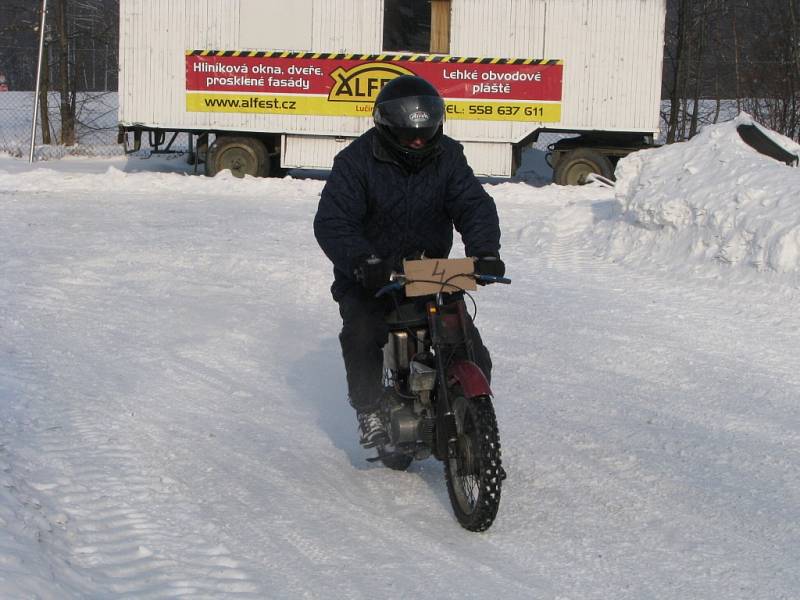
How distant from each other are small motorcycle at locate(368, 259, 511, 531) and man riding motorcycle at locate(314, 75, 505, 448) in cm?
9

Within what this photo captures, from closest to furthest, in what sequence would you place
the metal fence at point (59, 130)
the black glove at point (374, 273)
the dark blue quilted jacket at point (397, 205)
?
1. the black glove at point (374, 273)
2. the dark blue quilted jacket at point (397, 205)
3. the metal fence at point (59, 130)

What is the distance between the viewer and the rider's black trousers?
522 centimetres

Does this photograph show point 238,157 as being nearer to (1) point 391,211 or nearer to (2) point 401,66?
(2) point 401,66

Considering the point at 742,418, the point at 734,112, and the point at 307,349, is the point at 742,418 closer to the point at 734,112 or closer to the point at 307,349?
the point at 307,349

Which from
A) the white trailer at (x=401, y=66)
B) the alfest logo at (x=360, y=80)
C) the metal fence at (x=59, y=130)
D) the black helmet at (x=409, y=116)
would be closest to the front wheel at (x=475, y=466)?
the black helmet at (x=409, y=116)

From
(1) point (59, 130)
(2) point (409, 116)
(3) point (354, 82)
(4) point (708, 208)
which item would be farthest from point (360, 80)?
(2) point (409, 116)

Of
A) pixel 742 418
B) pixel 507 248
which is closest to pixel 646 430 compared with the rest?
pixel 742 418

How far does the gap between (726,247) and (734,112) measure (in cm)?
2318

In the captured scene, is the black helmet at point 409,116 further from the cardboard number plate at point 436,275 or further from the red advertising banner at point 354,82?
the red advertising banner at point 354,82

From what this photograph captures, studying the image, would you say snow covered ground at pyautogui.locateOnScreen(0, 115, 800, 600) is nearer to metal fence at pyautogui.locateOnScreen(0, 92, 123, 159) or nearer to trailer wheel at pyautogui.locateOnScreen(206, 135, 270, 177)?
trailer wheel at pyautogui.locateOnScreen(206, 135, 270, 177)

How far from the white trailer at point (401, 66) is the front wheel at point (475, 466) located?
46.1ft

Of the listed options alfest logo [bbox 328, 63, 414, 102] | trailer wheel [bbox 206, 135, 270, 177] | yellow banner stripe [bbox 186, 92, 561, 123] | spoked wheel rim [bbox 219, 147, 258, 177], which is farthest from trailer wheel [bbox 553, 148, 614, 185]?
spoked wheel rim [bbox 219, 147, 258, 177]

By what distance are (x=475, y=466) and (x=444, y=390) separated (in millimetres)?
386

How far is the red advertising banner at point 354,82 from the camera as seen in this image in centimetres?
1852
